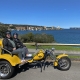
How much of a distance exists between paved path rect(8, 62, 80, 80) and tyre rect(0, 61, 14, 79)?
23cm

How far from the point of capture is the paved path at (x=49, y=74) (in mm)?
6539

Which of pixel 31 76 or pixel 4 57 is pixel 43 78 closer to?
pixel 31 76

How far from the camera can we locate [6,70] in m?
6.71

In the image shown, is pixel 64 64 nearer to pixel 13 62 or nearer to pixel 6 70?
pixel 13 62

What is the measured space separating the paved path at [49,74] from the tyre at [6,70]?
227 millimetres

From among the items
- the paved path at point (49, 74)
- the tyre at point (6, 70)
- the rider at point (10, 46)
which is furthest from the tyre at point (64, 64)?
the tyre at point (6, 70)

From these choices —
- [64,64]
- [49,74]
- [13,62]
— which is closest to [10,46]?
[13,62]

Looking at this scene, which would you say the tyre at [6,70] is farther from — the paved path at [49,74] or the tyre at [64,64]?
the tyre at [64,64]

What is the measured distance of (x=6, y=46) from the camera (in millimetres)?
7211

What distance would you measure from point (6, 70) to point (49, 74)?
5.14ft

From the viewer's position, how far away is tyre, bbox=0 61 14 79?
6.60 meters

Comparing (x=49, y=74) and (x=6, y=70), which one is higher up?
(x=6, y=70)

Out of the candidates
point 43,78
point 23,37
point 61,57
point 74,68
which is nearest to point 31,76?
point 43,78

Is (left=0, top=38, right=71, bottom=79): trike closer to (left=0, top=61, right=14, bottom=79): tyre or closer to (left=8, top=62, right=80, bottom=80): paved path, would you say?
(left=0, top=61, right=14, bottom=79): tyre
